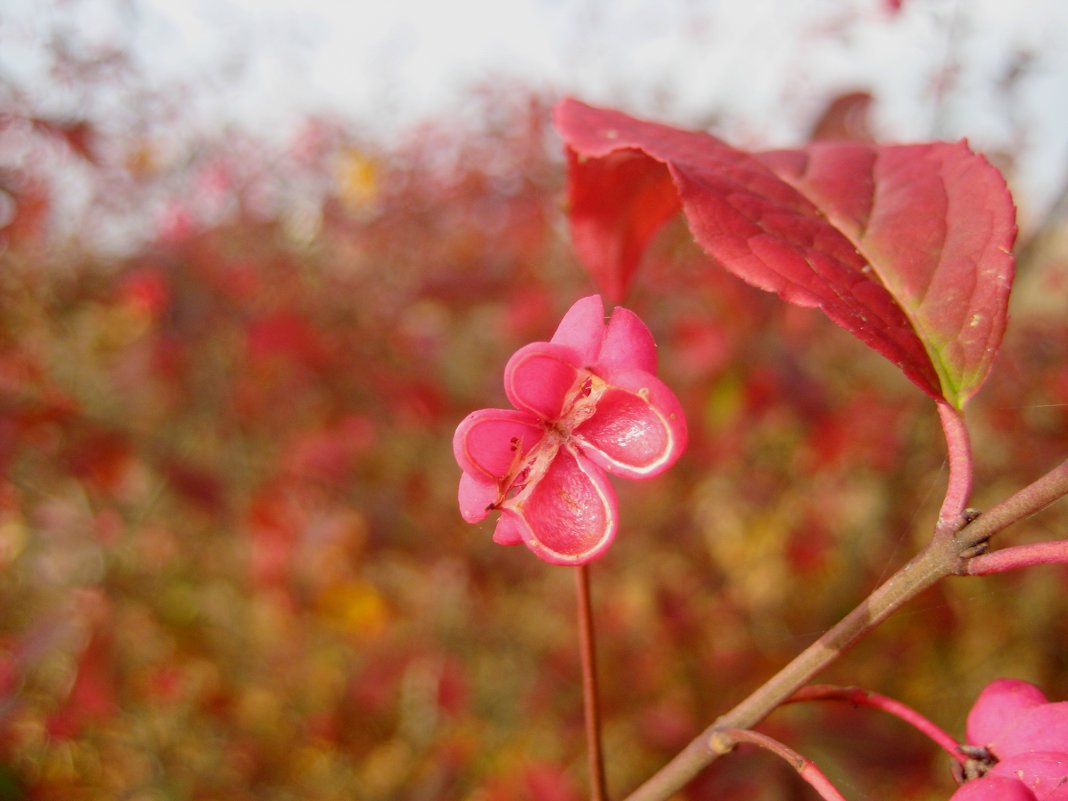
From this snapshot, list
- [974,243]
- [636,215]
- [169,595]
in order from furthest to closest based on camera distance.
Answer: [169,595] < [636,215] < [974,243]

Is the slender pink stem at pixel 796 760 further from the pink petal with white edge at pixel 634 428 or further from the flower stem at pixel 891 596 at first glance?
the pink petal with white edge at pixel 634 428

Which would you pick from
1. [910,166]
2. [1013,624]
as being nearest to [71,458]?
[910,166]

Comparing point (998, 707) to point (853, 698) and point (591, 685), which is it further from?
point (591, 685)

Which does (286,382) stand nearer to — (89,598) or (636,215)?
(89,598)

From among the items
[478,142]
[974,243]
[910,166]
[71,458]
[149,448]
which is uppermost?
[478,142]

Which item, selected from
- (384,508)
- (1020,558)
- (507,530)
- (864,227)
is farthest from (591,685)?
(384,508)

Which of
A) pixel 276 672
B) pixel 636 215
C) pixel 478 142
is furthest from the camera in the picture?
pixel 478 142

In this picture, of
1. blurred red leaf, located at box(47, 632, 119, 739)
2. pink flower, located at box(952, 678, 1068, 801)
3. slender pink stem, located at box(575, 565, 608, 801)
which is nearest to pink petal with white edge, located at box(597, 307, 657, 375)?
slender pink stem, located at box(575, 565, 608, 801)
